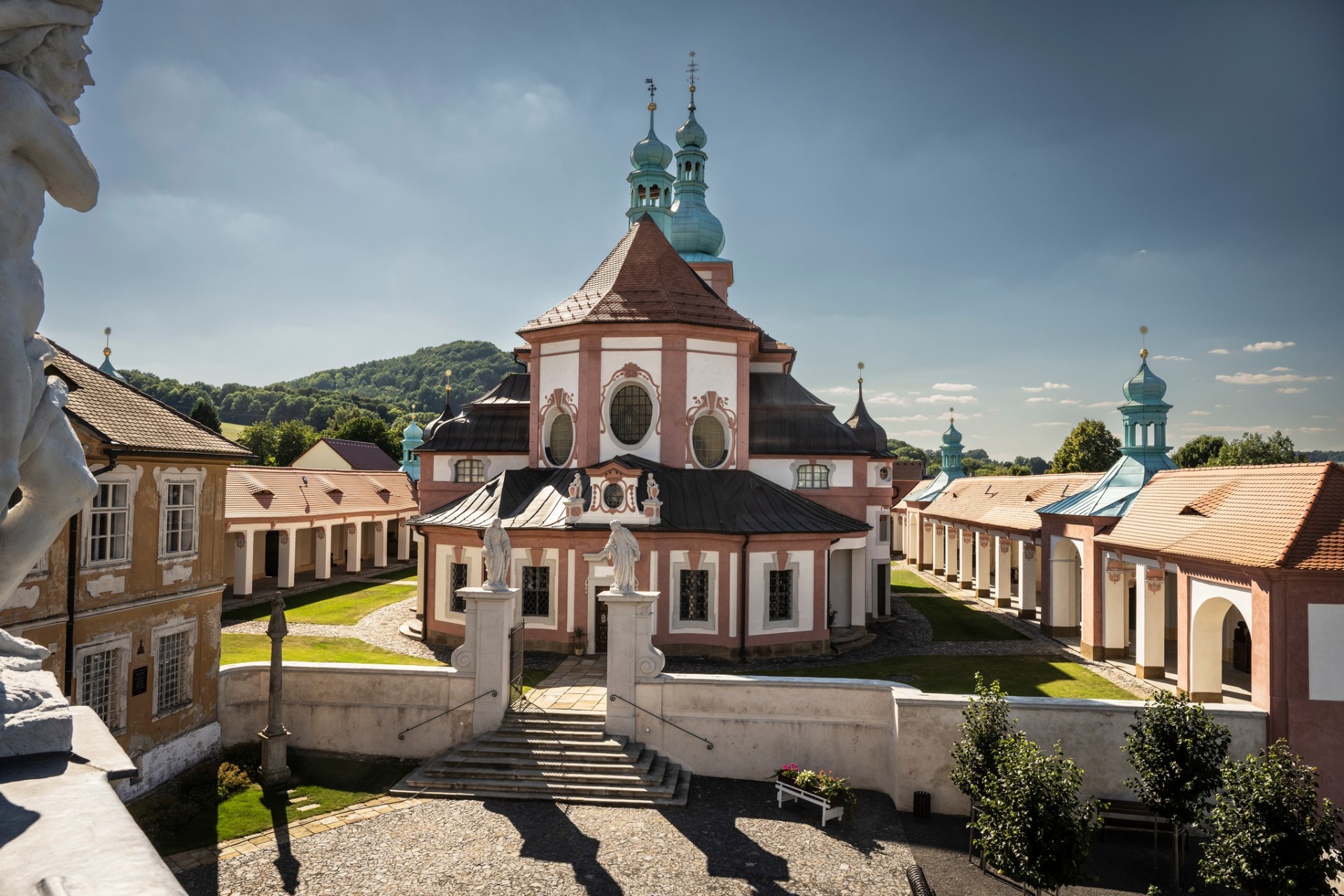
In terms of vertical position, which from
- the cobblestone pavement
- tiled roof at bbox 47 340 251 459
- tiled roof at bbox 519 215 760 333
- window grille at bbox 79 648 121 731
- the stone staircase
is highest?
tiled roof at bbox 519 215 760 333

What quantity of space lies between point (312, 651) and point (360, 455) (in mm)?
44372

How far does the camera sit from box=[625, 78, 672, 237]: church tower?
1555 inches

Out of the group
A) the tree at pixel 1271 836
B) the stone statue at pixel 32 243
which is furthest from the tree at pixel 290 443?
the stone statue at pixel 32 243

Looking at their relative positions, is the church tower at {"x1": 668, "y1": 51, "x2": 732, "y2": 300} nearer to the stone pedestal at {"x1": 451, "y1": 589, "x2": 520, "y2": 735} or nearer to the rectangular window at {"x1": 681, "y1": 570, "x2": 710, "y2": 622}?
the rectangular window at {"x1": 681, "y1": 570, "x2": 710, "y2": 622}

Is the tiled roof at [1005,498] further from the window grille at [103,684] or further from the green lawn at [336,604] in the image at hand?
the window grille at [103,684]

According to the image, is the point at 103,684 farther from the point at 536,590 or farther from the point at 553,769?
the point at 536,590

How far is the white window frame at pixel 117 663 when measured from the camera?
15.2 m

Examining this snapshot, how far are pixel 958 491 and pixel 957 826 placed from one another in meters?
41.8

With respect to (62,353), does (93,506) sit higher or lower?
lower

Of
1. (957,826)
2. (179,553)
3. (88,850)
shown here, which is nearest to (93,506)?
(179,553)

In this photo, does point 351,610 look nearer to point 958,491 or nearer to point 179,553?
point 179,553

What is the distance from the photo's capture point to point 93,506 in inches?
632

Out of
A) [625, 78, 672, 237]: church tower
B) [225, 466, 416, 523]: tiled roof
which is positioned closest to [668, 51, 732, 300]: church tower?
[625, 78, 672, 237]: church tower

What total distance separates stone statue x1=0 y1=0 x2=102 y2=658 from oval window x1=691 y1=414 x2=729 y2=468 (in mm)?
25183
